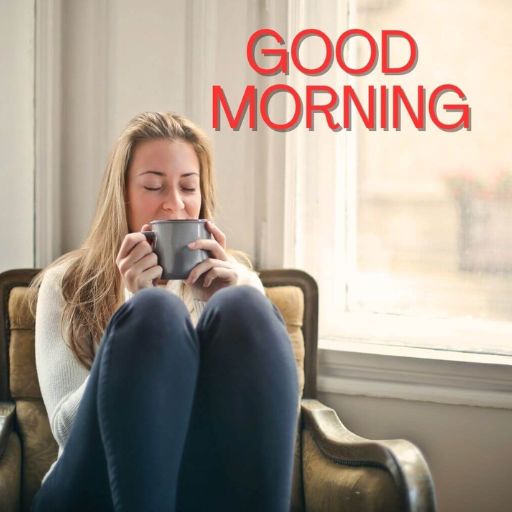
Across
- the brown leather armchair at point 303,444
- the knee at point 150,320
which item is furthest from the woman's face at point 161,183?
the knee at point 150,320

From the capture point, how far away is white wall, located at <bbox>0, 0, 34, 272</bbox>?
1940mm

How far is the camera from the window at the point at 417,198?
1910mm

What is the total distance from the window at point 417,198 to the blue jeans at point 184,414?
804 mm

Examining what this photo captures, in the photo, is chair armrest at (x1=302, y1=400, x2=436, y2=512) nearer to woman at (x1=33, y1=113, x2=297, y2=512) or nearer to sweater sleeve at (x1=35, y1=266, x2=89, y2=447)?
woman at (x1=33, y1=113, x2=297, y2=512)

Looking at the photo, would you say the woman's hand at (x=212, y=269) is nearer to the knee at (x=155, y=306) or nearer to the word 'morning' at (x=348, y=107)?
the knee at (x=155, y=306)

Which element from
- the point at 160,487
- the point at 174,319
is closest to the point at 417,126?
the point at 174,319

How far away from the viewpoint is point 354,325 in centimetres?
204

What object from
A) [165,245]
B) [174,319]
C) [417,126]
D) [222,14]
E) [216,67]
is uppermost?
[222,14]

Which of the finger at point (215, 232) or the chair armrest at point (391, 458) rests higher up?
the finger at point (215, 232)

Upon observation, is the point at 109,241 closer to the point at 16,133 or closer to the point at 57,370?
the point at 57,370

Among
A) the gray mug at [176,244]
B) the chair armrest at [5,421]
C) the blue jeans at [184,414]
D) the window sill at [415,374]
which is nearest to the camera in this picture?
the blue jeans at [184,414]

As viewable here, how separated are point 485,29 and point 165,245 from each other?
110cm

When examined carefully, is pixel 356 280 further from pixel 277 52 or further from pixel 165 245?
pixel 165 245

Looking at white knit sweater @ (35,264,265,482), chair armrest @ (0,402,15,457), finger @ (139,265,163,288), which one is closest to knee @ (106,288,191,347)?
finger @ (139,265,163,288)
